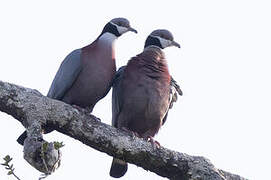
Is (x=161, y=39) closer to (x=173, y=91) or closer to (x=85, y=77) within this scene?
(x=173, y=91)

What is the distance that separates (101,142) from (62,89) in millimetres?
2206

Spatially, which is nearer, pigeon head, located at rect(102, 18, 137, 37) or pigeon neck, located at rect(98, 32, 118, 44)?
pigeon neck, located at rect(98, 32, 118, 44)

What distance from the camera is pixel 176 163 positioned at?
17.3 feet

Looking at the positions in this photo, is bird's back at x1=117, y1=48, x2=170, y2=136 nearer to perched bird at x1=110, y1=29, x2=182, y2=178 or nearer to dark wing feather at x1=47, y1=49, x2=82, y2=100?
perched bird at x1=110, y1=29, x2=182, y2=178

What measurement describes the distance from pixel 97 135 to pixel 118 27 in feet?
10.0

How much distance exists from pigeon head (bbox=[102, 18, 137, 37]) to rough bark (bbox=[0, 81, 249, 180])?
110 inches

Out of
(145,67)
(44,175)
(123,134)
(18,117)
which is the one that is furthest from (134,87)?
(44,175)

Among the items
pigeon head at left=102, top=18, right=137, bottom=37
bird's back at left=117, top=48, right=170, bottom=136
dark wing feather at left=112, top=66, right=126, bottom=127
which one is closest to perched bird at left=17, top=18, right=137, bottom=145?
dark wing feather at left=112, top=66, right=126, bottom=127

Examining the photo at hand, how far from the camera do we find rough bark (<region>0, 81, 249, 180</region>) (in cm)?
489

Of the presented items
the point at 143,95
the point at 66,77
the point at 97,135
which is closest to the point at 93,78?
the point at 66,77

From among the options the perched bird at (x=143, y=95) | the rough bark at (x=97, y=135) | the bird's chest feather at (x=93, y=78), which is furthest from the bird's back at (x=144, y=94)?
the rough bark at (x=97, y=135)

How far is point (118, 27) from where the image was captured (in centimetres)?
794

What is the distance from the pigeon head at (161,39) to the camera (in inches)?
320

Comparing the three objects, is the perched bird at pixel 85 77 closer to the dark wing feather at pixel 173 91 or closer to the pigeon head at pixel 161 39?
the dark wing feather at pixel 173 91
